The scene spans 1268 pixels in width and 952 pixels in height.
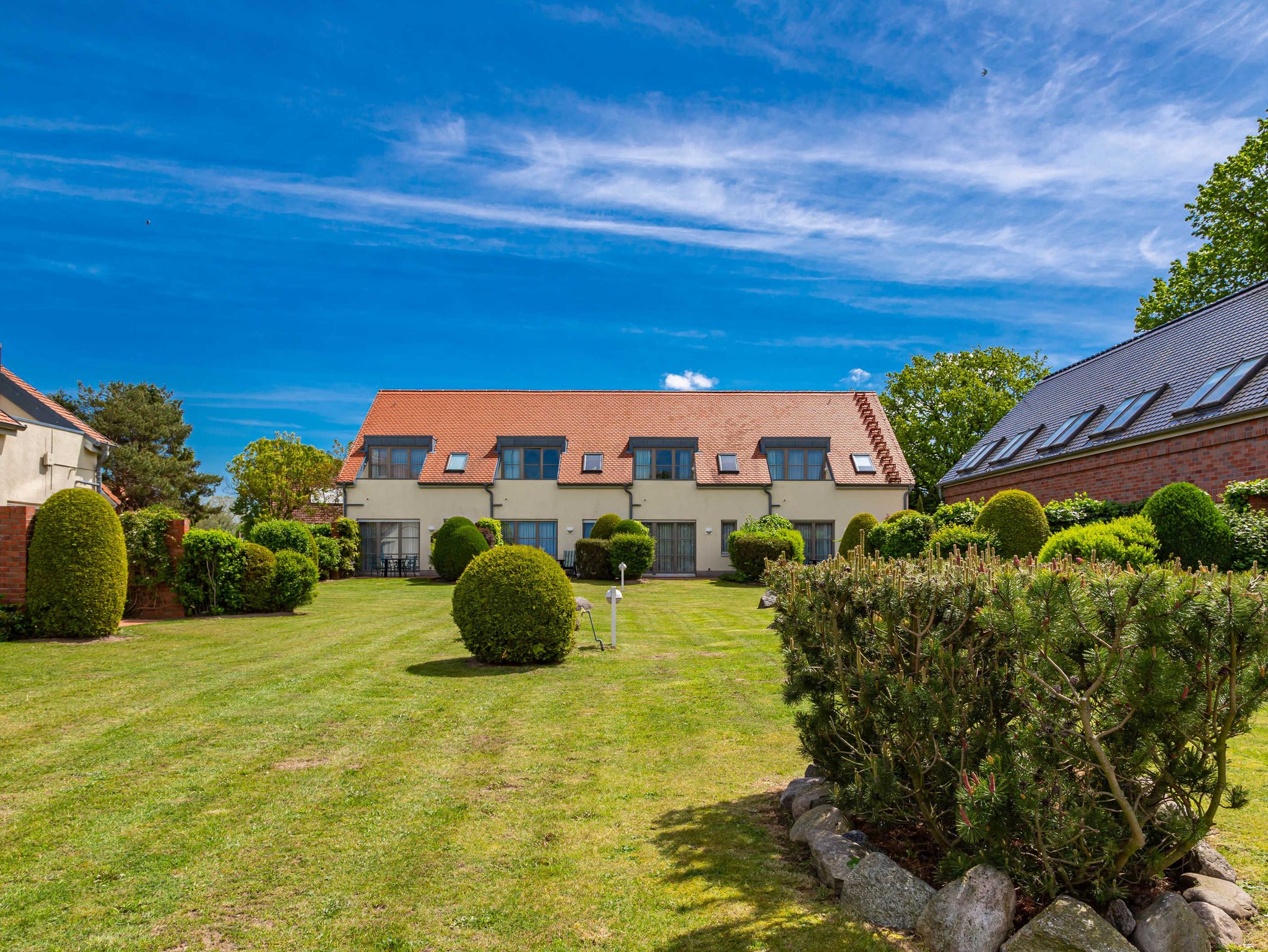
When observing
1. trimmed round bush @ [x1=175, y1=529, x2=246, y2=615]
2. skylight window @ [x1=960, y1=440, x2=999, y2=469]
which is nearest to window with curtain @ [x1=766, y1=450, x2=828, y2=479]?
skylight window @ [x1=960, y1=440, x2=999, y2=469]

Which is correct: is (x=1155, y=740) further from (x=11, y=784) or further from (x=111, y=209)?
(x=111, y=209)

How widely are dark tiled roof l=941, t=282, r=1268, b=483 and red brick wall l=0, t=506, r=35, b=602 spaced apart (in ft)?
74.9

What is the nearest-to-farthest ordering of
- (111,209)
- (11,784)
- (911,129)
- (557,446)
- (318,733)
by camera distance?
(11,784) < (318,733) < (911,129) < (111,209) < (557,446)

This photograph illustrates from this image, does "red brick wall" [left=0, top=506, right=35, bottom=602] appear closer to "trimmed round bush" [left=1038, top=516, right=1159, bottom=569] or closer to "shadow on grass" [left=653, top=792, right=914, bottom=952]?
"shadow on grass" [left=653, top=792, right=914, bottom=952]

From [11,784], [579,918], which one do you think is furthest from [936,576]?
[11,784]

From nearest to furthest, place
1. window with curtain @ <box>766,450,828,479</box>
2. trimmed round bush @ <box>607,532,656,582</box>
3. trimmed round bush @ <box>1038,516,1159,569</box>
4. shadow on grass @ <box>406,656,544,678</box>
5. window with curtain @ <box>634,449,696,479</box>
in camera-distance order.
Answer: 1. shadow on grass @ <box>406,656,544,678</box>
2. trimmed round bush @ <box>1038,516,1159,569</box>
3. trimmed round bush @ <box>607,532,656,582</box>
4. window with curtain @ <box>634,449,696,479</box>
5. window with curtain @ <box>766,450,828,479</box>

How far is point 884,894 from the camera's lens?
3744mm

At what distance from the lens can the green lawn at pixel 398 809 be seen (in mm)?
3736

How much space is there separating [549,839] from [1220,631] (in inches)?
148

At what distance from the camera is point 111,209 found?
14.2 meters

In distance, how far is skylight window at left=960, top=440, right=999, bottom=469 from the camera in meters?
27.1

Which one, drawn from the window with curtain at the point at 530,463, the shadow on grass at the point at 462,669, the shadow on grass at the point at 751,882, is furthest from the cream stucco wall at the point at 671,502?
the shadow on grass at the point at 751,882

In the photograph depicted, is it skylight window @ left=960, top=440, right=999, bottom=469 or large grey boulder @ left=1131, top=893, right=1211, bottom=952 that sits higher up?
skylight window @ left=960, top=440, right=999, bottom=469

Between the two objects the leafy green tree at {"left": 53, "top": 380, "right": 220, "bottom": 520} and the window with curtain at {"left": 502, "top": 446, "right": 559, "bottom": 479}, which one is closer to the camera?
the window with curtain at {"left": 502, "top": 446, "right": 559, "bottom": 479}
